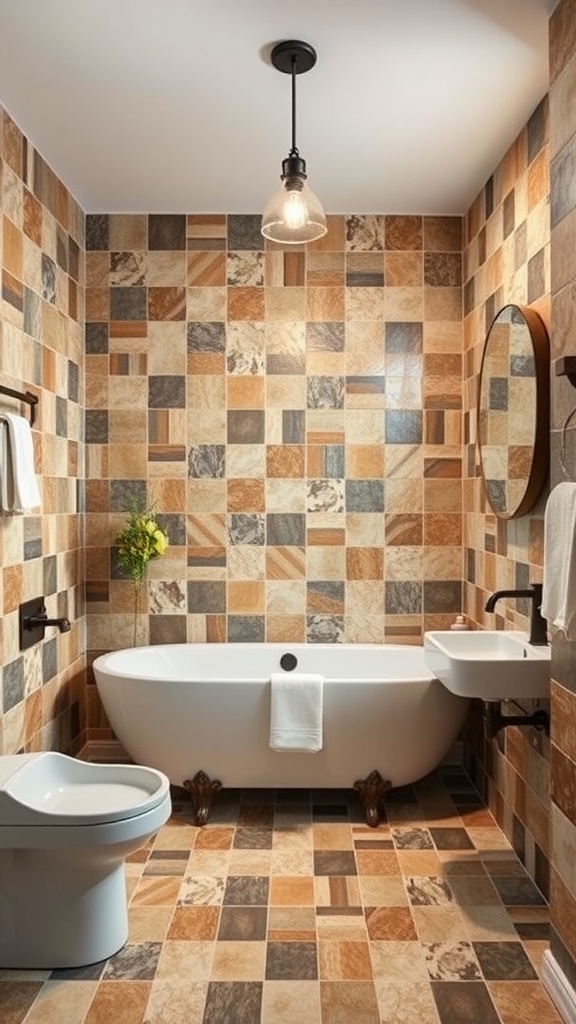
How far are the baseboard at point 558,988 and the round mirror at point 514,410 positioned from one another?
4.54 feet

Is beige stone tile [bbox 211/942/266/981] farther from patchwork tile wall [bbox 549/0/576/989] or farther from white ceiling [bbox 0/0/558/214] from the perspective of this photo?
white ceiling [bbox 0/0/558/214]

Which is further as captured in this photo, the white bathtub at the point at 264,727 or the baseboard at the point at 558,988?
the white bathtub at the point at 264,727

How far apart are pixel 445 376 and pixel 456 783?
6.36ft

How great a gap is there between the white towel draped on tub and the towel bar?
139cm

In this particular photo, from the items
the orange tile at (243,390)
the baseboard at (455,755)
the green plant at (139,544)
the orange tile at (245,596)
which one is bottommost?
the baseboard at (455,755)

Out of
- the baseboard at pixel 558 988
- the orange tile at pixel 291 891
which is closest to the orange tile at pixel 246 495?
the orange tile at pixel 291 891

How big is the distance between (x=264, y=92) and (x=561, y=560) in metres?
1.84

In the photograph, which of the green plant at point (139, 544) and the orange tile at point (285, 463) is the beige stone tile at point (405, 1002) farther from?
the orange tile at point (285, 463)

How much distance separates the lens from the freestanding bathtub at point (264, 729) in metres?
3.04

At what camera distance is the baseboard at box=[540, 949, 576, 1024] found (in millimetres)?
1888

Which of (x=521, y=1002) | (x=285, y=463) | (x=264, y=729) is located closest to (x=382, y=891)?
(x=521, y=1002)

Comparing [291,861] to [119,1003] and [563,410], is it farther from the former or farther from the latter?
[563,410]

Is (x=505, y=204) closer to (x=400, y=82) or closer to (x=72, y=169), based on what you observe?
(x=400, y=82)

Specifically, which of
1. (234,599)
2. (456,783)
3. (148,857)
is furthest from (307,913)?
(234,599)
